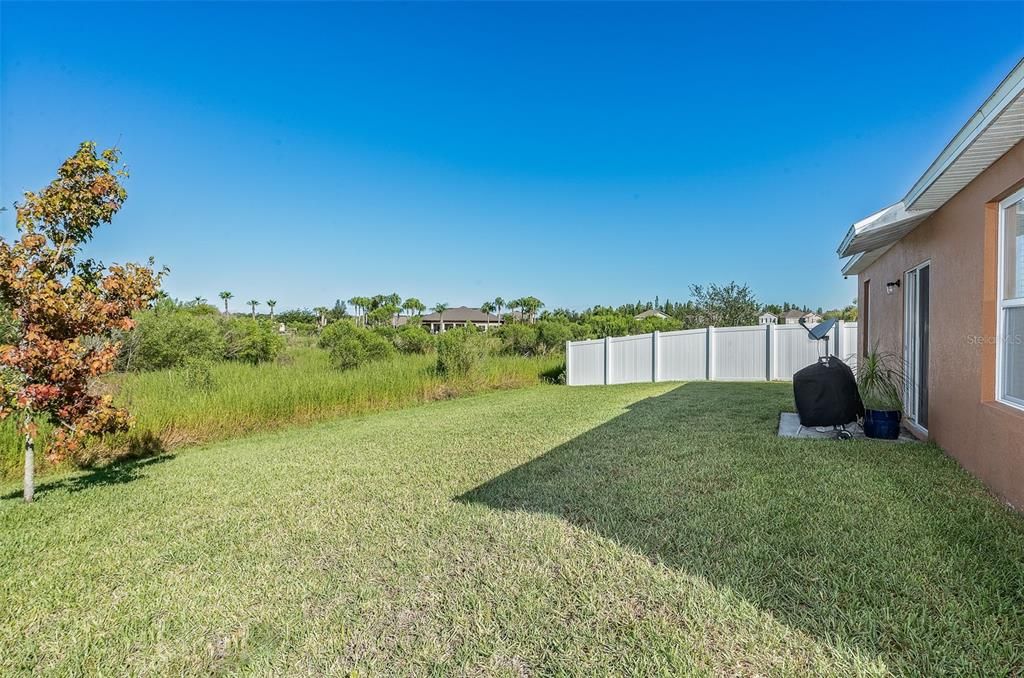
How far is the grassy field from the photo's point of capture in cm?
753

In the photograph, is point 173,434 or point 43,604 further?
point 173,434

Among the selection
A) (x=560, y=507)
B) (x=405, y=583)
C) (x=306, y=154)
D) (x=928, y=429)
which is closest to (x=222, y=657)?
(x=405, y=583)

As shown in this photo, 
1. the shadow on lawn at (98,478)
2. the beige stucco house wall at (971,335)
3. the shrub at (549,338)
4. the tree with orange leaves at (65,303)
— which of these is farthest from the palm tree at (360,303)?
the beige stucco house wall at (971,335)

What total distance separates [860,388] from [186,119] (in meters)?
13.8

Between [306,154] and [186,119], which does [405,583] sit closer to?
[186,119]

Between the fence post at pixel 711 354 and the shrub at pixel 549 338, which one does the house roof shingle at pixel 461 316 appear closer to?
the shrub at pixel 549 338

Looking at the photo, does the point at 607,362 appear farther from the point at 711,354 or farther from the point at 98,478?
the point at 98,478

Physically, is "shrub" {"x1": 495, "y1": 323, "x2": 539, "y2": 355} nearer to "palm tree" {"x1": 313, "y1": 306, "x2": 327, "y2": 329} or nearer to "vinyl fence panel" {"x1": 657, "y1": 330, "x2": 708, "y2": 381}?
"vinyl fence panel" {"x1": 657, "y1": 330, "x2": 708, "y2": 381}

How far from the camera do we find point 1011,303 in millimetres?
3975

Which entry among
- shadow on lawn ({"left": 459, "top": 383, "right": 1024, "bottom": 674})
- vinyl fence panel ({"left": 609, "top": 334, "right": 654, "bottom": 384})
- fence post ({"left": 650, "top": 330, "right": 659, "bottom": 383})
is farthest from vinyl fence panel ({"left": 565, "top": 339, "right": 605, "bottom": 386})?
shadow on lawn ({"left": 459, "top": 383, "right": 1024, "bottom": 674})

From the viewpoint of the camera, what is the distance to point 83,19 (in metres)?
7.92

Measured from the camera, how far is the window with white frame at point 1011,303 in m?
3.90

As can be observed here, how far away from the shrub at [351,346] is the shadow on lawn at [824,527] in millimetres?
10920

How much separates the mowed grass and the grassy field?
6.40ft
